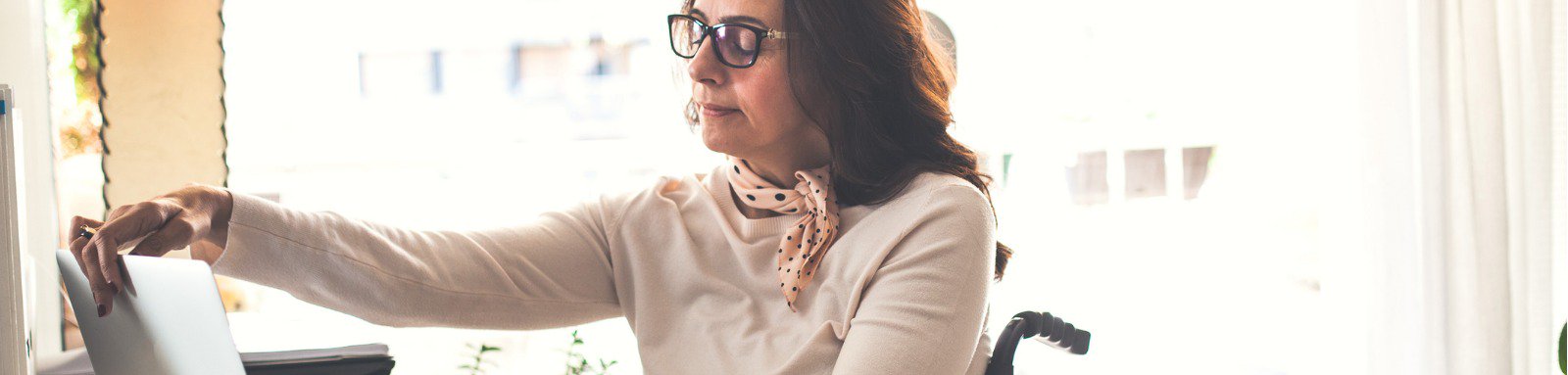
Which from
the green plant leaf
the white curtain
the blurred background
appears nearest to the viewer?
the green plant leaf

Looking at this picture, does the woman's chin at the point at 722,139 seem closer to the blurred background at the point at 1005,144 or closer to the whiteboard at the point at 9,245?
the whiteboard at the point at 9,245


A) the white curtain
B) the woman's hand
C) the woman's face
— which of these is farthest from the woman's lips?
the white curtain

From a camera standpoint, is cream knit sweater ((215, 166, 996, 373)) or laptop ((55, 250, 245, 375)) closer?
laptop ((55, 250, 245, 375))

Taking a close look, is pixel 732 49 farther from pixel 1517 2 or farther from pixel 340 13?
pixel 340 13

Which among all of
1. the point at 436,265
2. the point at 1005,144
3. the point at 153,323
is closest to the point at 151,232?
the point at 153,323

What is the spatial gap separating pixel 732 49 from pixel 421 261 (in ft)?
1.29

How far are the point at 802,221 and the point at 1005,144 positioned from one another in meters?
2.19

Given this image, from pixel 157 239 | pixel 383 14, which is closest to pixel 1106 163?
pixel 383 14

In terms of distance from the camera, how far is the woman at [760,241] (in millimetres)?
1029

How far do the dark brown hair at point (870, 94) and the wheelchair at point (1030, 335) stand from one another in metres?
0.17

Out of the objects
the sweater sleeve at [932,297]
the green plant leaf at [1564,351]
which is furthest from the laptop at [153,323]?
the green plant leaf at [1564,351]

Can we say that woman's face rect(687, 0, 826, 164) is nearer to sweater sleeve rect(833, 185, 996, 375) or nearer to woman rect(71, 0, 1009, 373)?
woman rect(71, 0, 1009, 373)

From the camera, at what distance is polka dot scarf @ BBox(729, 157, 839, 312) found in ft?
3.75

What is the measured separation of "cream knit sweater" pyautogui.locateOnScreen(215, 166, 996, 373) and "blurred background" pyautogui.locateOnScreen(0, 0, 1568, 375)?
1.36 meters
